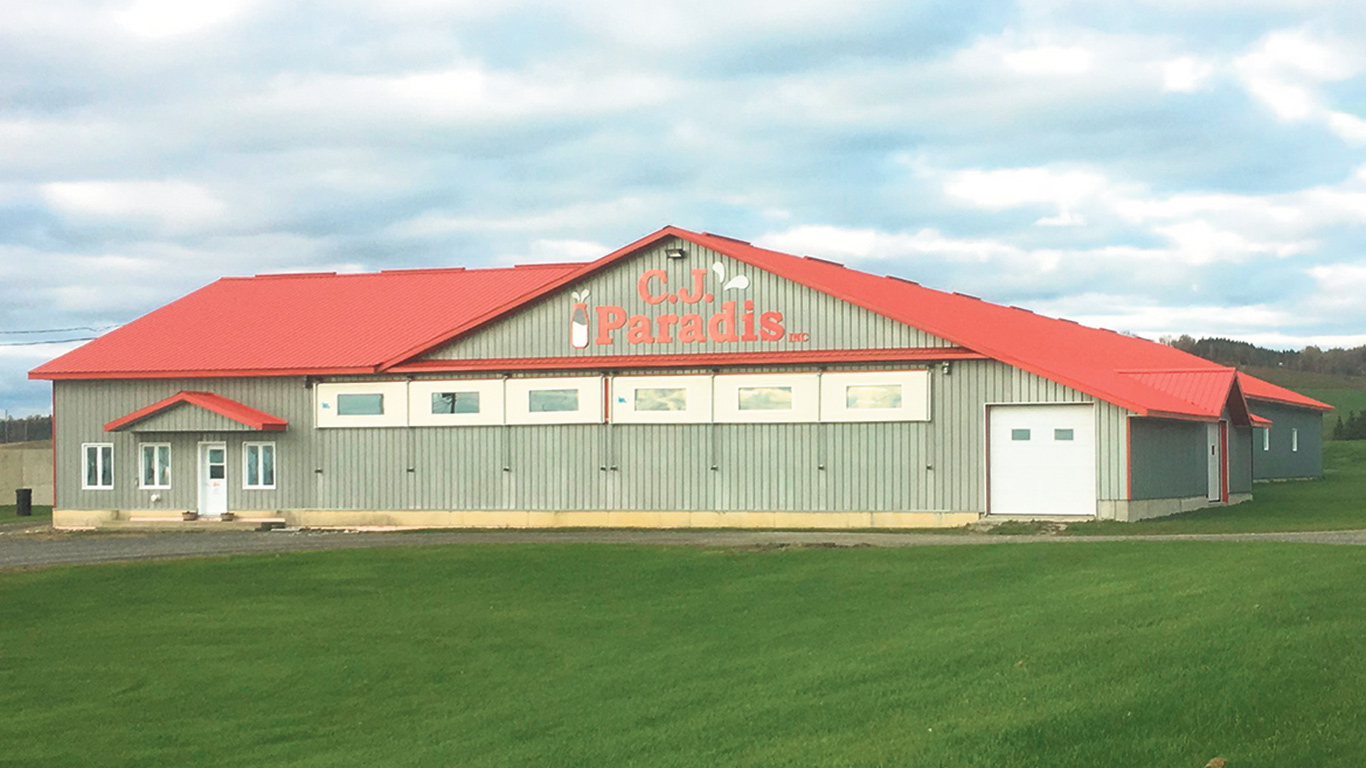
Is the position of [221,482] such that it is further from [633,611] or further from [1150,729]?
[1150,729]

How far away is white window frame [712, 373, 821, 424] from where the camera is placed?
35.1 m

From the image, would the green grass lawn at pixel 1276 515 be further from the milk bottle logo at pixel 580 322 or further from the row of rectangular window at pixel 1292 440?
the milk bottle logo at pixel 580 322

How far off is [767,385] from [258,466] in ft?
47.0

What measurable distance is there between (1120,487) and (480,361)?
15.8 meters

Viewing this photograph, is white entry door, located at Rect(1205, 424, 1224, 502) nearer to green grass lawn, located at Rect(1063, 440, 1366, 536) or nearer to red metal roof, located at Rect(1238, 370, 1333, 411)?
green grass lawn, located at Rect(1063, 440, 1366, 536)

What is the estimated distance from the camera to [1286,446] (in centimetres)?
5894

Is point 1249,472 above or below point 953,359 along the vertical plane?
below

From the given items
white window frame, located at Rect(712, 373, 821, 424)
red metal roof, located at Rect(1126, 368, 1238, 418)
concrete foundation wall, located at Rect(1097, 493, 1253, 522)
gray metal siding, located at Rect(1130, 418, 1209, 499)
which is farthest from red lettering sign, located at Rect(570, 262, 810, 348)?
red metal roof, located at Rect(1126, 368, 1238, 418)

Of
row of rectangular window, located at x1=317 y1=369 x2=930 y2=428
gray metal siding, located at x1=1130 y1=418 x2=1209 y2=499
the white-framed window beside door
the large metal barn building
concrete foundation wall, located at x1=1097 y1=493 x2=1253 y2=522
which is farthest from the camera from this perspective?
the white-framed window beside door

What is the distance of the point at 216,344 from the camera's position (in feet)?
142

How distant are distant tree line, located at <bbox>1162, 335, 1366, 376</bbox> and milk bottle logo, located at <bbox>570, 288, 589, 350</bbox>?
94563 millimetres

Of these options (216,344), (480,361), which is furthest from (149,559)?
(216,344)

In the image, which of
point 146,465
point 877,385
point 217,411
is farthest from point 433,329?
point 877,385

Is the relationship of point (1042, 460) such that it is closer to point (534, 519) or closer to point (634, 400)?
point (634, 400)
